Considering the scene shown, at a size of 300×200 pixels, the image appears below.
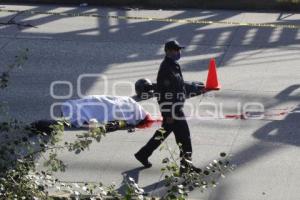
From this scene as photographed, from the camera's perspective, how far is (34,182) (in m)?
6.54

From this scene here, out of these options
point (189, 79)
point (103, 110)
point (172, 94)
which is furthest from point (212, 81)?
point (172, 94)

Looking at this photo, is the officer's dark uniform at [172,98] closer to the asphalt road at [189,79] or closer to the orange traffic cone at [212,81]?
the asphalt road at [189,79]

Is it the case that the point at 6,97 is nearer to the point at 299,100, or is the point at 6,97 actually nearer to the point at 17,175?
the point at 299,100

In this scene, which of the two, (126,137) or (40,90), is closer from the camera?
(126,137)

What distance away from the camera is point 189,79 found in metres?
14.5

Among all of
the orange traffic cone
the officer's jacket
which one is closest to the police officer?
the officer's jacket

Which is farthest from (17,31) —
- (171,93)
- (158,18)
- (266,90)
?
(171,93)

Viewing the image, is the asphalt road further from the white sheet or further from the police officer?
the police officer

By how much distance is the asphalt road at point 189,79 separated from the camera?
10.8 meters

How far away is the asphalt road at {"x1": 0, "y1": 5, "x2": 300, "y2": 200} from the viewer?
426 inches

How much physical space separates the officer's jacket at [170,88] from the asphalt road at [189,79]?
1017 millimetres

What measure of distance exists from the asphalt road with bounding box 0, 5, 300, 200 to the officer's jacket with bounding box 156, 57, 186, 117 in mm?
1017

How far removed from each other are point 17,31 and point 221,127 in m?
6.98

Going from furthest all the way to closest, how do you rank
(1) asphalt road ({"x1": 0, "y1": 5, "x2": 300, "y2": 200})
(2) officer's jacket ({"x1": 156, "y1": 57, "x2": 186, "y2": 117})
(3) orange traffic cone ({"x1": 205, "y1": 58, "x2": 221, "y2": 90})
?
1. (3) orange traffic cone ({"x1": 205, "y1": 58, "x2": 221, "y2": 90})
2. (1) asphalt road ({"x1": 0, "y1": 5, "x2": 300, "y2": 200})
3. (2) officer's jacket ({"x1": 156, "y1": 57, "x2": 186, "y2": 117})
